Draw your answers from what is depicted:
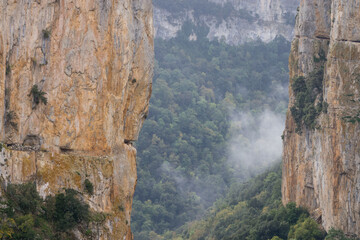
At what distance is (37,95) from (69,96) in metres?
1.89

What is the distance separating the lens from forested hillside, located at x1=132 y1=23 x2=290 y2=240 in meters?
128

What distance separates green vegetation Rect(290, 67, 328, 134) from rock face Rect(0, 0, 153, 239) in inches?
1203

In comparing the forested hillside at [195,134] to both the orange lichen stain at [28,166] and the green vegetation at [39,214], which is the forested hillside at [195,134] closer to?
the green vegetation at [39,214]

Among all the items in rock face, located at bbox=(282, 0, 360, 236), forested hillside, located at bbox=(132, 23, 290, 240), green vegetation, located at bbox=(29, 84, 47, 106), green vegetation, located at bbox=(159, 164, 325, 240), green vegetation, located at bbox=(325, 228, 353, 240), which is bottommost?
forested hillside, located at bbox=(132, 23, 290, 240)

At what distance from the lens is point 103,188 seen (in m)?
41.9

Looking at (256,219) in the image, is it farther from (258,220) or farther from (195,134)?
(195,134)

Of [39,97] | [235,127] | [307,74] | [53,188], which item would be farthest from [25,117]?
[235,127]

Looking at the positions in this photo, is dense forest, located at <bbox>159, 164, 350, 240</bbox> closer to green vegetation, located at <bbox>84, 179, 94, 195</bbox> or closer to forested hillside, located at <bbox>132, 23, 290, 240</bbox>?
forested hillside, located at <bbox>132, 23, 290, 240</bbox>

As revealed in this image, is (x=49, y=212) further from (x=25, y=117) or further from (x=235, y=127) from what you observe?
(x=235, y=127)

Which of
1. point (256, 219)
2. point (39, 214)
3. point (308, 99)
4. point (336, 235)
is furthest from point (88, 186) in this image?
point (256, 219)

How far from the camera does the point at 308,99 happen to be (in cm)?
7506

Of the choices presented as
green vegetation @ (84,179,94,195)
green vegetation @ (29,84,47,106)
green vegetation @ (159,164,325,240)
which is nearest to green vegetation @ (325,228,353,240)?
green vegetation @ (159,164,325,240)

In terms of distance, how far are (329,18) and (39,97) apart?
4193cm

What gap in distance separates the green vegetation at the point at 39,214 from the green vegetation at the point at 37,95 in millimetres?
4162
